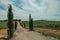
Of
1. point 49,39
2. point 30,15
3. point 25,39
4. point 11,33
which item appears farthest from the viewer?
point 30,15

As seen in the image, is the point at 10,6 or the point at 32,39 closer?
the point at 32,39

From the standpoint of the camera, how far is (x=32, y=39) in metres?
18.9

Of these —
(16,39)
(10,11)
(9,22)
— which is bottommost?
(16,39)

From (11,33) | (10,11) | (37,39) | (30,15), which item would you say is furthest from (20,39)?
(30,15)

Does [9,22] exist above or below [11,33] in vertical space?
above

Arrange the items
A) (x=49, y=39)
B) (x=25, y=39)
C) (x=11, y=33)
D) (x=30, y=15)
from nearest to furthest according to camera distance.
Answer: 1. (x=49, y=39)
2. (x=25, y=39)
3. (x=11, y=33)
4. (x=30, y=15)

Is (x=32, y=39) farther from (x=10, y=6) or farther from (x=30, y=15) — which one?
(x=30, y=15)

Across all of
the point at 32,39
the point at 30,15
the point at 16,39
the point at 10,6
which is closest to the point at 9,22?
the point at 10,6

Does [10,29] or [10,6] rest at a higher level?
[10,6]

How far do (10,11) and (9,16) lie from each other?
2.55 feet

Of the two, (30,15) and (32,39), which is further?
(30,15)

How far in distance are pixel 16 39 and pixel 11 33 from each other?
3.31 meters

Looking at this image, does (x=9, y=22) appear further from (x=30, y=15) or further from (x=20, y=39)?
(x=30, y=15)

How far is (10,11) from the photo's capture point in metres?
23.3
